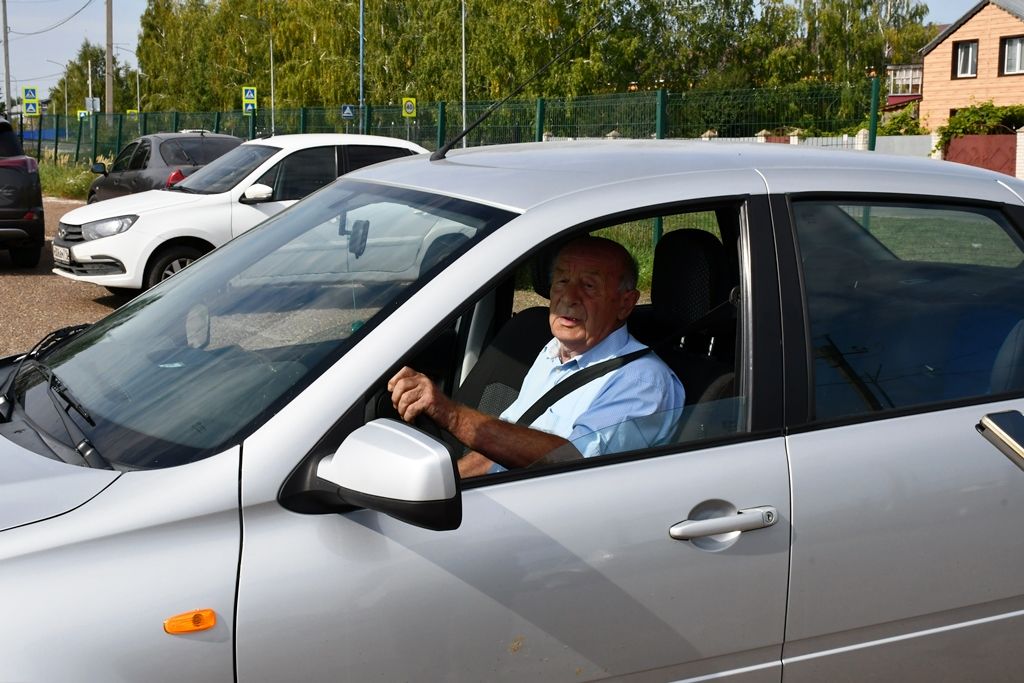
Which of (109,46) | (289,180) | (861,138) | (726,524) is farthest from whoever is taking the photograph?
(109,46)

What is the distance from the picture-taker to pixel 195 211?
1136cm

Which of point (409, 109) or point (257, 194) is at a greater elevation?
point (409, 109)

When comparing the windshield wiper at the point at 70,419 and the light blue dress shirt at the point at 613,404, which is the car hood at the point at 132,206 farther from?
the light blue dress shirt at the point at 613,404

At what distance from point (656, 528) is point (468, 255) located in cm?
64

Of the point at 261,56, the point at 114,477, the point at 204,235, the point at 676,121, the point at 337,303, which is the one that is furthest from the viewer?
the point at 261,56

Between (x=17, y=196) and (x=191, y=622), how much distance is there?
13224 millimetres

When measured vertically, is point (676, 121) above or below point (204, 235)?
above

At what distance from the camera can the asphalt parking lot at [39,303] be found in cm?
1030

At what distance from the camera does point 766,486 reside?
8.04 feet

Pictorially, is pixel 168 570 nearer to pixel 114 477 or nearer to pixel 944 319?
pixel 114 477

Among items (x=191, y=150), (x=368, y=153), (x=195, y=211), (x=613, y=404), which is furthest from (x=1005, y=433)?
(x=191, y=150)

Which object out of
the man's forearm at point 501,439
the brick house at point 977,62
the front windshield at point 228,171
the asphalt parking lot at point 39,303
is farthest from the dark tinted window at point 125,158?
the brick house at point 977,62

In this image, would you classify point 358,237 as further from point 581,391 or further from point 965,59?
point 965,59

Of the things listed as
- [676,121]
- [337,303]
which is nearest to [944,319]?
[337,303]
